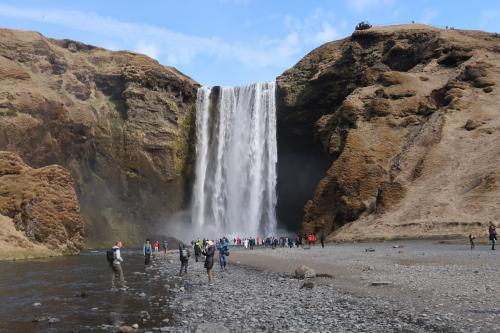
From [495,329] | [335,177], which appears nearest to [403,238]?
[335,177]

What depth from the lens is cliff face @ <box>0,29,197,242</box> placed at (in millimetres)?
71125

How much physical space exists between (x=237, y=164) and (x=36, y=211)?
35.6 m

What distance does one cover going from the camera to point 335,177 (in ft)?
184

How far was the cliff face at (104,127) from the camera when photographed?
2800 inches

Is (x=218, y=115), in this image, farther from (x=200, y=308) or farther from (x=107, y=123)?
(x=200, y=308)

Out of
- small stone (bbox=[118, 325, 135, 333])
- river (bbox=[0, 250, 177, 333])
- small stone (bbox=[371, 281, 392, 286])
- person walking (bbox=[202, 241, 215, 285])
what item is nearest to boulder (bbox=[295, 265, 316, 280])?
person walking (bbox=[202, 241, 215, 285])

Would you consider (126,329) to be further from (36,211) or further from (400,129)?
(400,129)

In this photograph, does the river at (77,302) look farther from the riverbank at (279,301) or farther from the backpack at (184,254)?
the backpack at (184,254)

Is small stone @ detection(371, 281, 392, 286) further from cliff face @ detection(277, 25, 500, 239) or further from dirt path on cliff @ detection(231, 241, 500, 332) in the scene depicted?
cliff face @ detection(277, 25, 500, 239)

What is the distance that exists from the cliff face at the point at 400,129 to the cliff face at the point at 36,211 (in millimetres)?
24579

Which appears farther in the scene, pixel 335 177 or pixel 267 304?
pixel 335 177

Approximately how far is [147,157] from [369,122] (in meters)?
36.6

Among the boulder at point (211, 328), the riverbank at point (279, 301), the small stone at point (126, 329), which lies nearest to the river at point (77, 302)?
the riverbank at point (279, 301)

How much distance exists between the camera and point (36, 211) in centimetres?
4584
